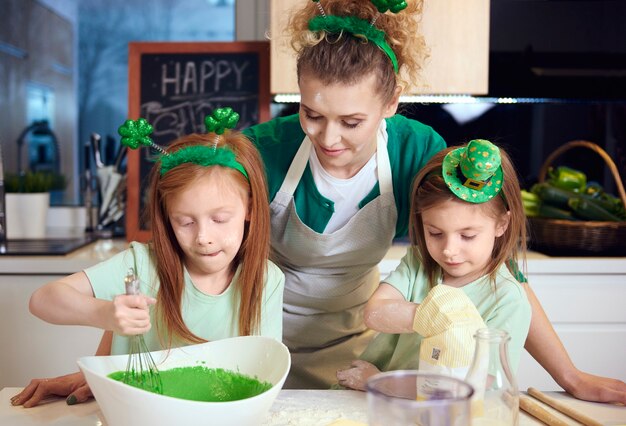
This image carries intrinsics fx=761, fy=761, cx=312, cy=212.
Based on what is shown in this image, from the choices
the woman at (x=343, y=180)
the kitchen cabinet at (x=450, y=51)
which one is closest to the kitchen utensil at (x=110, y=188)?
the kitchen cabinet at (x=450, y=51)

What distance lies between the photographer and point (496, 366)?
828 millimetres

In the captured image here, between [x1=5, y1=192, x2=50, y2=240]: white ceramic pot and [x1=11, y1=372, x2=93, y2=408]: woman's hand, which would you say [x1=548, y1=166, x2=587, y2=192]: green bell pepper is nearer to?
[x1=5, y1=192, x2=50, y2=240]: white ceramic pot

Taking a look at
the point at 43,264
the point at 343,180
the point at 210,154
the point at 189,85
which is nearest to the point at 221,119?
the point at 210,154

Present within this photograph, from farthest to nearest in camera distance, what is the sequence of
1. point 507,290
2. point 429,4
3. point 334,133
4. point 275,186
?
point 429,4 < point 275,186 < point 334,133 < point 507,290

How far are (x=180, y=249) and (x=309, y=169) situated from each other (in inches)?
14.8

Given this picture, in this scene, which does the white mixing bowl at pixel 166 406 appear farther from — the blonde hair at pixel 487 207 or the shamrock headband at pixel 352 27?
the shamrock headband at pixel 352 27

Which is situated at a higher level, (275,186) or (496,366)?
(275,186)

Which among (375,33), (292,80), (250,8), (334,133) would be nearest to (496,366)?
(334,133)

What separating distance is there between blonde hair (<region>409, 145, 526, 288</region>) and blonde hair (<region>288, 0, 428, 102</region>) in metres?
0.19

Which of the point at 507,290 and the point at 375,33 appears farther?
the point at 375,33

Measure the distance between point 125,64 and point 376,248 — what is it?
1.72 m

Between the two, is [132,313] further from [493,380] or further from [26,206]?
[26,206]

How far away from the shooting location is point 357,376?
129 centimetres

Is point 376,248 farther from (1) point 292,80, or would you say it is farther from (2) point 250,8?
(2) point 250,8
